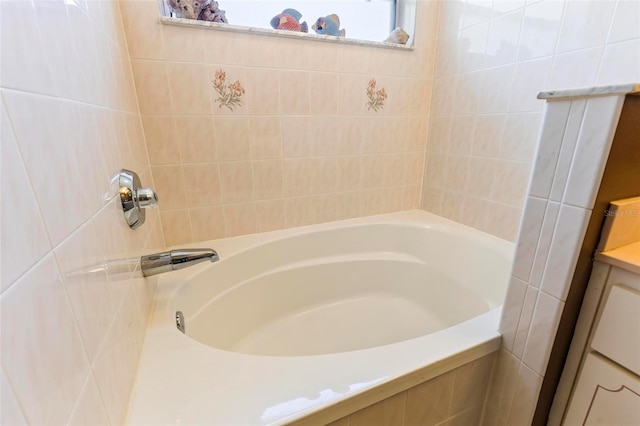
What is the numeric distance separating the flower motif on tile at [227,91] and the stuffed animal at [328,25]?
0.47 m

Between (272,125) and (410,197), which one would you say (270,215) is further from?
(410,197)

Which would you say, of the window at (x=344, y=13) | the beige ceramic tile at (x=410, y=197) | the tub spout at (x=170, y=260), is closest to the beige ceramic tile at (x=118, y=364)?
→ the tub spout at (x=170, y=260)

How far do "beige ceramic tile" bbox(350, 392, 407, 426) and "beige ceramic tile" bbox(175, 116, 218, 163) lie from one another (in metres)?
1.07

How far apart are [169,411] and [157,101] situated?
1049 millimetres

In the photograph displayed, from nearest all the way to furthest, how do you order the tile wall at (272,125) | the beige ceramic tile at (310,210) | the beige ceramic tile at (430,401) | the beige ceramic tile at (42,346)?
1. the beige ceramic tile at (42,346)
2. the beige ceramic tile at (430,401)
3. the tile wall at (272,125)
4. the beige ceramic tile at (310,210)

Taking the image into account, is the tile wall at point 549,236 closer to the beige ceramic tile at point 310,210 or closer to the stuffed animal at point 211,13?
the beige ceramic tile at point 310,210

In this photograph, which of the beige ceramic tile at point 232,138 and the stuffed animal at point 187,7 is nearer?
the stuffed animal at point 187,7

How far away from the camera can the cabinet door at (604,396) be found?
0.54 metres

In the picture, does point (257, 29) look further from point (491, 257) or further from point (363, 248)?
point (491, 257)

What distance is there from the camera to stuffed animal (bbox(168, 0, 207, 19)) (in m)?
1.05

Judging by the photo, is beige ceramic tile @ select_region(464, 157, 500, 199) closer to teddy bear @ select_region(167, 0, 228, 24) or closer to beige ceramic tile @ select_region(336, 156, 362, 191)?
beige ceramic tile @ select_region(336, 156, 362, 191)

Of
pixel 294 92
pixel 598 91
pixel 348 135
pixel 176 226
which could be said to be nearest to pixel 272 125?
pixel 294 92

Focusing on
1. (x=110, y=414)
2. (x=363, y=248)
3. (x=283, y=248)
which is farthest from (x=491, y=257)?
(x=110, y=414)

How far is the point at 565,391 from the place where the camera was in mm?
665
